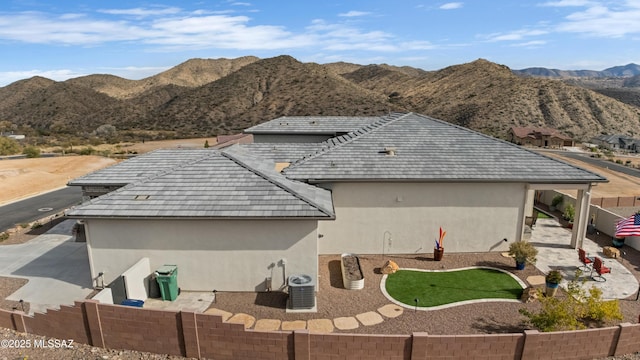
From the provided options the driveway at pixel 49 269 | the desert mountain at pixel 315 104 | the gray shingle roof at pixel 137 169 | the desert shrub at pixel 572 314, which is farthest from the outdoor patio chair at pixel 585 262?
the desert mountain at pixel 315 104

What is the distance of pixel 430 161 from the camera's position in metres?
18.1

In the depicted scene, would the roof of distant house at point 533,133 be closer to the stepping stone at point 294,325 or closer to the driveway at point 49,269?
the stepping stone at point 294,325

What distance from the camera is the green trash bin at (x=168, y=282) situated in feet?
43.3

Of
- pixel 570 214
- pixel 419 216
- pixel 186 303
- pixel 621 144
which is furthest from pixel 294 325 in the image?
pixel 621 144

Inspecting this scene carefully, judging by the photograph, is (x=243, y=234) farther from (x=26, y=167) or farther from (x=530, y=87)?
(x=530, y=87)

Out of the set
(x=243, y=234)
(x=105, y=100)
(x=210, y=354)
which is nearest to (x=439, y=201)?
(x=243, y=234)

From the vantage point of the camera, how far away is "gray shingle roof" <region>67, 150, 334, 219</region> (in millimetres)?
13305

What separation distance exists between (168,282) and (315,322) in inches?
212

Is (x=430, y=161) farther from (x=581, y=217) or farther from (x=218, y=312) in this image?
(x=218, y=312)

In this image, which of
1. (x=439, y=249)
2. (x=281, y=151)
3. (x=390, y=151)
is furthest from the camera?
(x=281, y=151)

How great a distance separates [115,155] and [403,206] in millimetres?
50017

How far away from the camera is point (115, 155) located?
5419 cm

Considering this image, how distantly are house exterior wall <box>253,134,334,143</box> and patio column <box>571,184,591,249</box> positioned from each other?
15.9 meters

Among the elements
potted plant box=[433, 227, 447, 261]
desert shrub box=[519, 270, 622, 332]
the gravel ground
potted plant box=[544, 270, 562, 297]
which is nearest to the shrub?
the gravel ground
